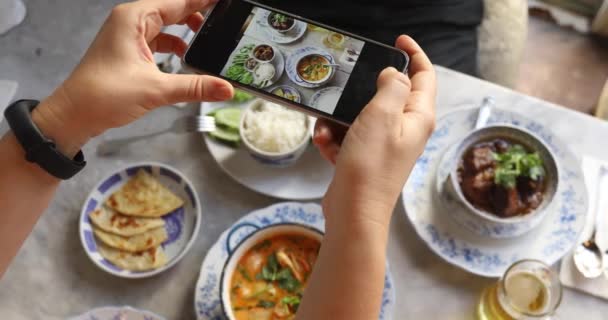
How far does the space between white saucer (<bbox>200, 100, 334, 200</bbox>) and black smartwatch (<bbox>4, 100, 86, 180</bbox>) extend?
0.30 metres

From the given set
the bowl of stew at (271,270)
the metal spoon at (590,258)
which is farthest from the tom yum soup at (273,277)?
the metal spoon at (590,258)

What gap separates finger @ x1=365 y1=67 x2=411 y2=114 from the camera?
0.69m

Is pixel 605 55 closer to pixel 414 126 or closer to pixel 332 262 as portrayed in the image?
pixel 414 126

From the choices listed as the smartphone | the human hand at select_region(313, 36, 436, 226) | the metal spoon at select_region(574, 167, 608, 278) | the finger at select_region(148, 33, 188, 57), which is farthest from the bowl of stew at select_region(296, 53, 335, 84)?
the metal spoon at select_region(574, 167, 608, 278)

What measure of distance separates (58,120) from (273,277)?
40 centimetres

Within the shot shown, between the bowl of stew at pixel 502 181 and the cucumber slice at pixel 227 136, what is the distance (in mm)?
396

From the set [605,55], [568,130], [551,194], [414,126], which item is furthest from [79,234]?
[605,55]

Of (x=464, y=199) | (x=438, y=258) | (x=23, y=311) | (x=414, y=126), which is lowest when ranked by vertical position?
(x=23, y=311)

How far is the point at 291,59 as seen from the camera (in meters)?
0.82

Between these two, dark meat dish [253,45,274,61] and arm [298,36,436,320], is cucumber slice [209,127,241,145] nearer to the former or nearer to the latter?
dark meat dish [253,45,274,61]

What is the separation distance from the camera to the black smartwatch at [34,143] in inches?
28.9

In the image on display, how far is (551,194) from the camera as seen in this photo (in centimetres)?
88

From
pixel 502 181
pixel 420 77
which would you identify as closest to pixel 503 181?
pixel 502 181

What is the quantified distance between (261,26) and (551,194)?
1.78 feet
